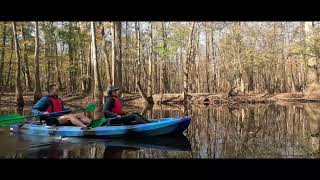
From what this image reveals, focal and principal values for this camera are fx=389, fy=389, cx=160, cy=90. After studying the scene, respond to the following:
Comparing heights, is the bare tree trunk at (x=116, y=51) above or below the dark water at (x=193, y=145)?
above

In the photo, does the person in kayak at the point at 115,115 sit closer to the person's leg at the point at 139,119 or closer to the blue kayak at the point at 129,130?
the person's leg at the point at 139,119

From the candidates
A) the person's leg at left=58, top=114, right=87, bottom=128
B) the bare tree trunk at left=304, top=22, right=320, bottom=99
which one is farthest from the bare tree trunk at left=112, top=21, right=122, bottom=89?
the bare tree trunk at left=304, top=22, right=320, bottom=99

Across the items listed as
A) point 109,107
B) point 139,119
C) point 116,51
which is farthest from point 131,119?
point 116,51

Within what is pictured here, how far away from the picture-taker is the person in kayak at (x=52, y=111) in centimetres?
1133

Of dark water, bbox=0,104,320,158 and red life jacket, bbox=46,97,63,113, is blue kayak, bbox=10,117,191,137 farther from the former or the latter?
Result: red life jacket, bbox=46,97,63,113

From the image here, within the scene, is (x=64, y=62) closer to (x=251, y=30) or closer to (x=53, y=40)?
(x=53, y=40)

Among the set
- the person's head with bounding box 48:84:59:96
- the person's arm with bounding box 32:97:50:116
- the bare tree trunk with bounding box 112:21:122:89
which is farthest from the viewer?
the bare tree trunk with bounding box 112:21:122:89

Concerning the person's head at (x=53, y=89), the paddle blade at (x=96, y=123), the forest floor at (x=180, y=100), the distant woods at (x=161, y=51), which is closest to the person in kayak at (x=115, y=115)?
the paddle blade at (x=96, y=123)

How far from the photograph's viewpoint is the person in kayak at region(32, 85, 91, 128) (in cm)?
1133

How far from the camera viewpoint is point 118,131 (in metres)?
10.8

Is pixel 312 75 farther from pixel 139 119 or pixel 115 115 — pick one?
pixel 115 115

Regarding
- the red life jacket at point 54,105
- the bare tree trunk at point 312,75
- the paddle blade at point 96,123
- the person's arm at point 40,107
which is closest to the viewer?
the paddle blade at point 96,123

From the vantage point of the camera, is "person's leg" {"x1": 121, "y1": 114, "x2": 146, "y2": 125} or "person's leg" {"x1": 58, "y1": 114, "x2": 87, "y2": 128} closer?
"person's leg" {"x1": 121, "y1": 114, "x2": 146, "y2": 125}

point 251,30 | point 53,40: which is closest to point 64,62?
point 53,40
